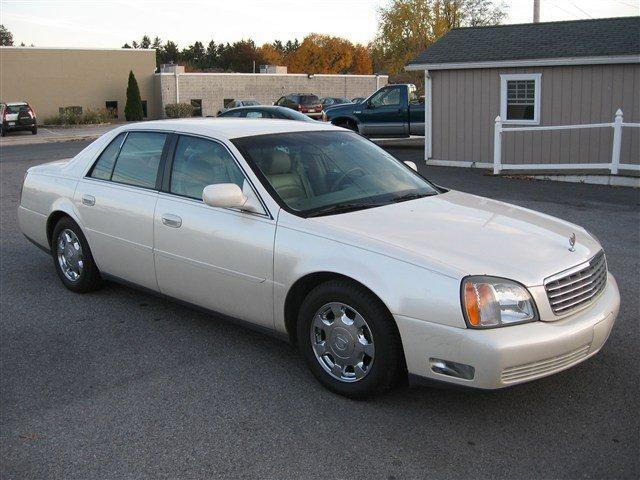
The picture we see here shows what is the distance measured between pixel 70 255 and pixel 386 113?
17071 mm

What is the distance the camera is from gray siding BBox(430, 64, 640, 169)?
49.0ft

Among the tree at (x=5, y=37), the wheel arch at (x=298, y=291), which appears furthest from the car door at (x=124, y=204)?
the tree at (x=5, y=37)

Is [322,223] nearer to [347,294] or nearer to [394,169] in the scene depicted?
[347,294]

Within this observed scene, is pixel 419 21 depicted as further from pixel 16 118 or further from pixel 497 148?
pixel 497 148

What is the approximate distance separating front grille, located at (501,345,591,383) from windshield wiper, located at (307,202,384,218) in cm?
150

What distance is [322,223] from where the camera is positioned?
14.0 feet

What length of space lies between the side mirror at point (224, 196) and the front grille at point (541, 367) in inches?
77.1

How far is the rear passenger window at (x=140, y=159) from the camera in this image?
542 cm

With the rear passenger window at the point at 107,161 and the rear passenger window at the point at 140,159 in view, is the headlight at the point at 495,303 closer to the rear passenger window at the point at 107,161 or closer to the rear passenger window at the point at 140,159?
the rear passenger window at the point at 140,159

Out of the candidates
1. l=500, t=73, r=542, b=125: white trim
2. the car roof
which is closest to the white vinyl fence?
l=500, t=73, r=542, b=125: white trim

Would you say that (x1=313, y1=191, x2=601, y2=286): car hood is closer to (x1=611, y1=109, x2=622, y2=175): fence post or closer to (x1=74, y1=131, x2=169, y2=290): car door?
(x1=74, y1=131, x2=169, y2=290): car door

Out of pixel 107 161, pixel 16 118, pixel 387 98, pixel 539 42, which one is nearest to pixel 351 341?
pixel 107 161

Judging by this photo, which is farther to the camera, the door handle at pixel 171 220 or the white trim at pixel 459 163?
the white trim at pixel 459 163

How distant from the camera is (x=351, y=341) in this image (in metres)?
4.01
